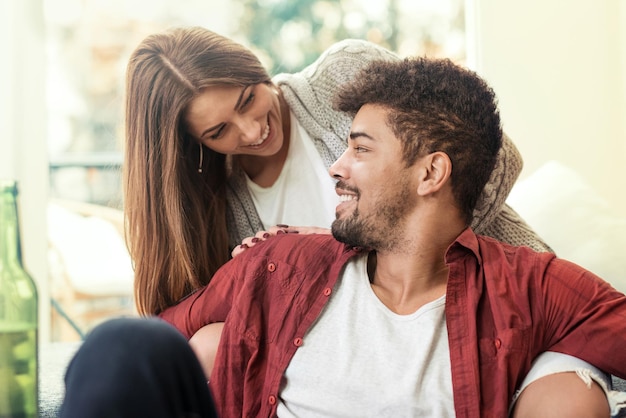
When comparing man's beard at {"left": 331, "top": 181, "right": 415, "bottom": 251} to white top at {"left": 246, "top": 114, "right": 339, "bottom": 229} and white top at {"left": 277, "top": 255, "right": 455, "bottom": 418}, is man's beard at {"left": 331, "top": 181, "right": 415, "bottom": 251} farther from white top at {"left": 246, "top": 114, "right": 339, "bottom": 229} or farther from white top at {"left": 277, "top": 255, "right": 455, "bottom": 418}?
white top at {"left": 246, "top": 114, "right": 339, "bottom": 229}

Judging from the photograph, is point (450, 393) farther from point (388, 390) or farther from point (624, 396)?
point (624, 396)

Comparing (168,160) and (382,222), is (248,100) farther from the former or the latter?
(382,222)

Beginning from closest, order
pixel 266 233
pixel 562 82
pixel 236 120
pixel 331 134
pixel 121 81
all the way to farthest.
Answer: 1. pixel 266 233
2. pixel 236 120
3. pixel 331 134
4. pixel 562 82
5. pixel 121 81

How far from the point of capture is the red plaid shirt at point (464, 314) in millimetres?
1533

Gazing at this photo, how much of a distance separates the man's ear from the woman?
33 centimetres

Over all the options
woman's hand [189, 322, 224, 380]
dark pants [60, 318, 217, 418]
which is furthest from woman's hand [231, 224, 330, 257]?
dark pants [60, 318, 217, 418]

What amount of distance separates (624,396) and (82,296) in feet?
10.4

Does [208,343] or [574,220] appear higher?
[574,220]

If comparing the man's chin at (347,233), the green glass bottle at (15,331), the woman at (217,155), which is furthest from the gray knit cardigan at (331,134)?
the green glass bottle at (15,331)

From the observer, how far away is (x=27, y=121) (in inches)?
142

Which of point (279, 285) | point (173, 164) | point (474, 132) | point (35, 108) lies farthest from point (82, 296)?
point (474, 132)

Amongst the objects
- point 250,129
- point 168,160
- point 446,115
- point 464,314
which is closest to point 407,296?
point 464,314

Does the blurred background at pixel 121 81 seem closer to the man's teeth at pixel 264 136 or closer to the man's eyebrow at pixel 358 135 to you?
the man's teeth at pixel 264 136

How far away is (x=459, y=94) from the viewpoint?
1.72 meters
